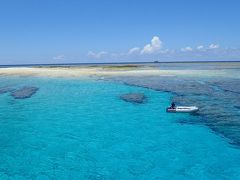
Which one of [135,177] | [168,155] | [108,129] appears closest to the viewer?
[135,177]

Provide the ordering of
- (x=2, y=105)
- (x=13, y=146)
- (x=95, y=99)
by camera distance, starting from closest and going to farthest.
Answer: (x=13, y=146), (x=2, y=105), (x=95, y=99)

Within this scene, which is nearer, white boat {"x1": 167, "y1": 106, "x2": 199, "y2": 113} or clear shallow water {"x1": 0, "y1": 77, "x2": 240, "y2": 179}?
clear shallow water {"x1": 0, "y1": 77, "x2": 240, "y2": 179}

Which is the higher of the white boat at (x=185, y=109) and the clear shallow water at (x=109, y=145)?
the white boat at (x=185, y=109)

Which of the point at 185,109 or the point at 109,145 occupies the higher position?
the point at 185,109

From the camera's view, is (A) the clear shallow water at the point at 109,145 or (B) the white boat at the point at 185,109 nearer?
(A) the clear shallow water at the point at 109,145

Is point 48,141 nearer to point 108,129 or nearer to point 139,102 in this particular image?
point 108,129

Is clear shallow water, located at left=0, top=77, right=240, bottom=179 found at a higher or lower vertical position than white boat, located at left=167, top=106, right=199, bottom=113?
lower

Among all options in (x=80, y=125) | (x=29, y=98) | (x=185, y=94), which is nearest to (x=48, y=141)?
(x=80, y=125)

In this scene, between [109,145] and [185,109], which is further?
[185,109]
